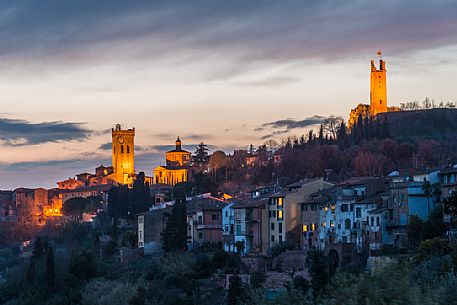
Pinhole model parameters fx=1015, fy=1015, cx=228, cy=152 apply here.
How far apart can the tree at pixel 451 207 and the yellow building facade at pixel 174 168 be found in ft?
226

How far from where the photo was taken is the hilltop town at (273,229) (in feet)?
138

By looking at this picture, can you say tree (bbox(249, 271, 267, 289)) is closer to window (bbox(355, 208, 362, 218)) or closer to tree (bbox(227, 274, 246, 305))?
tree (bbox(227, 274, 246, 305))

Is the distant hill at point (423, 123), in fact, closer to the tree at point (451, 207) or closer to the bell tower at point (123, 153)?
the bell tower at point (123, 153)

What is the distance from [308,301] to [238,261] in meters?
33.9

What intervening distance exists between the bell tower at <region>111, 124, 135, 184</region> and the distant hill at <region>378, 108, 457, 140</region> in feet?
122

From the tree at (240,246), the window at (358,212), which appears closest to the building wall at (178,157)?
the tree at (240,246)

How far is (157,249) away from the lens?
62031 mm

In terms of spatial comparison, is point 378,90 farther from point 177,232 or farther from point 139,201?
point 177,232

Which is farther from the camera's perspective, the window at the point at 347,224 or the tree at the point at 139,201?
the tree at the point at 139,201

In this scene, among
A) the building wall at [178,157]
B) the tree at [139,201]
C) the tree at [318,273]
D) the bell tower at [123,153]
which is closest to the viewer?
the tree at [318,273]


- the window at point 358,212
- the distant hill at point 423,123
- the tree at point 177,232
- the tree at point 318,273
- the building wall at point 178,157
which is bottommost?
the tree at point 318,273

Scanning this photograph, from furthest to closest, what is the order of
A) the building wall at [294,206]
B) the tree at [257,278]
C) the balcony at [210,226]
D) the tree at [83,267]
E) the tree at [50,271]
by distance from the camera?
the balcony at [210,226] → the tree at [83,267] → the building wall at [294,206] → the tree at [50,271] → the tree at [257,278]

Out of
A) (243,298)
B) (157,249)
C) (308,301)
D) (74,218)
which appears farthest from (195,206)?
(308,301)

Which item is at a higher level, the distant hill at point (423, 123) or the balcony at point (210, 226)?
the distant hill at point (423, 123)
